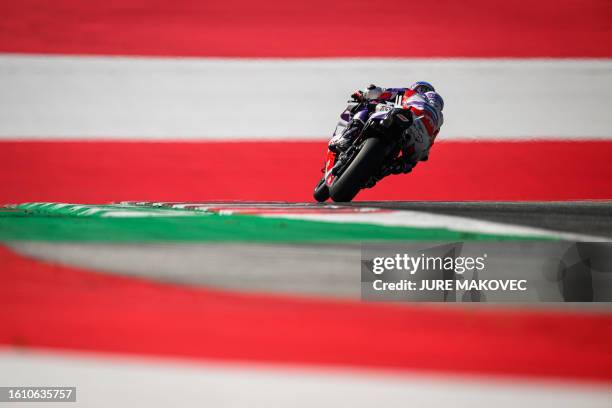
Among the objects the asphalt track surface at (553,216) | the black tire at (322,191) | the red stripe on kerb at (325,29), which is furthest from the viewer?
the red stripe on kerb at (325,29)

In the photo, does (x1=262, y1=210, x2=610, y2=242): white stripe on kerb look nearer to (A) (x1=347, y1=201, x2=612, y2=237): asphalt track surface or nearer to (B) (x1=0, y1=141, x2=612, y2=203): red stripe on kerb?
(A) (x1=347, y1=201, x2=612, y2=237): asphalt track surface

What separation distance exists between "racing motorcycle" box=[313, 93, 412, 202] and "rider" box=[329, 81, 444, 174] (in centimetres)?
2

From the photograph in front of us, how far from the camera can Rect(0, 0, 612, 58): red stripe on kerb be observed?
420 centimetres

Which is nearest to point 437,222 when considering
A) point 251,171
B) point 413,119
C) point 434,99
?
point 413,119

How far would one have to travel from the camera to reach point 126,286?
1873 mm

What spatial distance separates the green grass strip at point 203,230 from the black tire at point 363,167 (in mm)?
554

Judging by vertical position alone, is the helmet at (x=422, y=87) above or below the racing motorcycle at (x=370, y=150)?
above

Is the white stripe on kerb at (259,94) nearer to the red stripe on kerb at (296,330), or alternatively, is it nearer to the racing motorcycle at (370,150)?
the racing motorcycle at (370,150)

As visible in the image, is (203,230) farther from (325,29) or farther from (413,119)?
(325,29)

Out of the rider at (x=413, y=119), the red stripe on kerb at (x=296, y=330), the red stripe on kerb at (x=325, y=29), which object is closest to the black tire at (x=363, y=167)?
the rider at (x=413, y=119)

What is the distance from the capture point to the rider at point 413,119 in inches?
120

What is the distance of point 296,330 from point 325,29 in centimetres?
278

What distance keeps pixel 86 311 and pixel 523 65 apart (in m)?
3.13

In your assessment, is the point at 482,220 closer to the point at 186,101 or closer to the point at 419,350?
the point at 419,350
